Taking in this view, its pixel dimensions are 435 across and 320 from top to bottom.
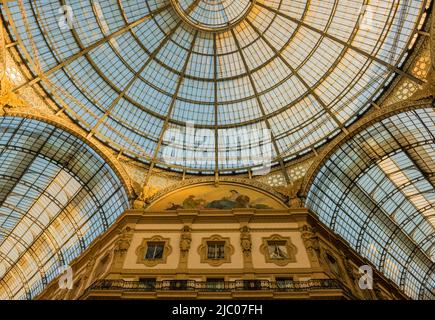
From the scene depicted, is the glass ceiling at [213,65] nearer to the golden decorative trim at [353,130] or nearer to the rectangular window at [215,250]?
the golden decorative trim at [353,130]

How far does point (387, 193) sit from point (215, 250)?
25053 mm

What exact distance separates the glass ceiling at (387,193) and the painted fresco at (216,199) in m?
6.42

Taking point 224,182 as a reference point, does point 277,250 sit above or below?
below

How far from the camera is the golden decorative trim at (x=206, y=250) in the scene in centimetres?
2673

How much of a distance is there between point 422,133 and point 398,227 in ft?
49.7

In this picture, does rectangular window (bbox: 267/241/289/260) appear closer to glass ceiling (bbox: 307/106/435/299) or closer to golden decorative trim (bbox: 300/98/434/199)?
golden decorative trim (bbox: 300/98/434/199)

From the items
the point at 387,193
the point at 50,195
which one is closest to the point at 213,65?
the point at 50,195

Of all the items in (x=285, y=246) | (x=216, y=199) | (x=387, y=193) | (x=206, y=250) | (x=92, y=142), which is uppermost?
(x=387, y=193)

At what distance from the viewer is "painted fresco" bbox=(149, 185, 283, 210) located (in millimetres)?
32450

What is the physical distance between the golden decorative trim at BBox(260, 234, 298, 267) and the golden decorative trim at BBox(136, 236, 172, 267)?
23.8 feet

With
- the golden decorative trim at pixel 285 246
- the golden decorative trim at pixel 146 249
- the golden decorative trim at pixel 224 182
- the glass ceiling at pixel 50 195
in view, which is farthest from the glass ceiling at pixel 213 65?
the golden decorative trim at pixel 285 246

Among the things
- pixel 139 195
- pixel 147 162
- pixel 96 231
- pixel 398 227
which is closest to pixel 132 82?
pixel 147 162

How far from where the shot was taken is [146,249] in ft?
92.2

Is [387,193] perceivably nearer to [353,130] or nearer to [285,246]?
[353,130]
